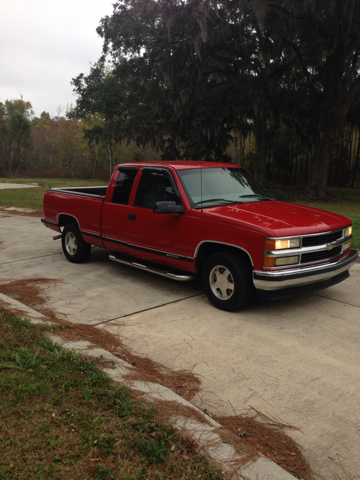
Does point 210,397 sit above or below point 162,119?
below

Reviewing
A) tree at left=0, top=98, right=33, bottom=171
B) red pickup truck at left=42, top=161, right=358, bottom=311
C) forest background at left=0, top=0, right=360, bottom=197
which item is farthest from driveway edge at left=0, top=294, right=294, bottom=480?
tree at left=0, top=98, right=33, bottom=171

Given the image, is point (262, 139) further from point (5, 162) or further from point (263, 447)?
point (5, 162)

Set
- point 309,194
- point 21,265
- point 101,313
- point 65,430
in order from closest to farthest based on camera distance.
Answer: point 65,430
point 101,313
point 21,265
point 309,194

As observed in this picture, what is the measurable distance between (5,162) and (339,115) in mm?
42860

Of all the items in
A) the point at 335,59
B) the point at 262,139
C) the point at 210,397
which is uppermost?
the point at 335,59

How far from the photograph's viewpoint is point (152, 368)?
3.89 metres

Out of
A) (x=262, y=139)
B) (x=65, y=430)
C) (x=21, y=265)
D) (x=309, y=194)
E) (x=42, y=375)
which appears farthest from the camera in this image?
(x=262, y=139)

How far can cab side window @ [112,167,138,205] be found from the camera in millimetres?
6734

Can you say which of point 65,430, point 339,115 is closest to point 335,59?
point 339,115

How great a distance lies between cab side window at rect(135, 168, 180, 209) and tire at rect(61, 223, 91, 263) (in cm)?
179

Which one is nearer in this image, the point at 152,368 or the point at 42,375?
the point at 42,375

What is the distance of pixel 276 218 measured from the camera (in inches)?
207

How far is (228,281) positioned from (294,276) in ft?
2.67

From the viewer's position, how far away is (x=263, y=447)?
2.85 m
